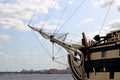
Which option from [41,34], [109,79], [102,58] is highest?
[41,34]

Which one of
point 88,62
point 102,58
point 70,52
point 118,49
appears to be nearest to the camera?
point 118,49

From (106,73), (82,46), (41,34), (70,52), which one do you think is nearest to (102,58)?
(106,73)

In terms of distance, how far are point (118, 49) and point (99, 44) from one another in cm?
237

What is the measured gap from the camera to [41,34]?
1169 inches

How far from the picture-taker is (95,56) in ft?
83.0

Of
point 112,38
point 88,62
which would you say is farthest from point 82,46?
point 112,38

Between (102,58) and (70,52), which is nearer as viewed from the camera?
(102,58)

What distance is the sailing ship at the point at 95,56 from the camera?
23.3 meters

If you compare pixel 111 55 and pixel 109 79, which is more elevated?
pixel 111 55

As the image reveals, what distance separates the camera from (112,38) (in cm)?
2422

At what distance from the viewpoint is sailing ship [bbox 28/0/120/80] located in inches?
918

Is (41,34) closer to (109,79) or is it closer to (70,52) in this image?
(70,52)

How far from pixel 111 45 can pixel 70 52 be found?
6.00 m

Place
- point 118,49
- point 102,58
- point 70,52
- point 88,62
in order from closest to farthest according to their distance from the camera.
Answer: point 118,49 < point 102,58 < point 88,62 < point 70,52
